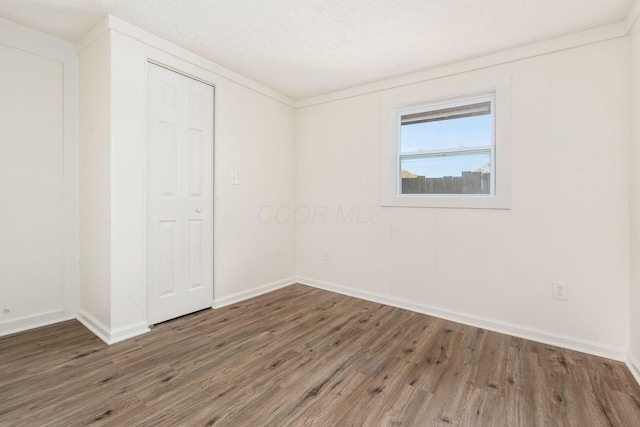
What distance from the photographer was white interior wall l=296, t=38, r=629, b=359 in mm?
2115

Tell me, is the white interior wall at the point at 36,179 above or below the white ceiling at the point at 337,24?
below

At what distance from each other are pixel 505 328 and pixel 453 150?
162 cm

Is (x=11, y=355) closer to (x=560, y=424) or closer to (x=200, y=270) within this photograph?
(x=200, y=270)

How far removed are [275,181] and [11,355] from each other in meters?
2.60

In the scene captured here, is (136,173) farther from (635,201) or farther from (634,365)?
(634,365)

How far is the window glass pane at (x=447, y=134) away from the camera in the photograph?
106 inches

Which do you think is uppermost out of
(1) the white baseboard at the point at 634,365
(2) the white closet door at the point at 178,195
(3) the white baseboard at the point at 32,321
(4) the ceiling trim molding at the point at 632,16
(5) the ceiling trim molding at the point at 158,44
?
(5) the ceiling trim molding at the point at 158,44

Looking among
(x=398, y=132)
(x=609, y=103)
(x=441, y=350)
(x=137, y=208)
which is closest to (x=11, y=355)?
(x=137, y=208)

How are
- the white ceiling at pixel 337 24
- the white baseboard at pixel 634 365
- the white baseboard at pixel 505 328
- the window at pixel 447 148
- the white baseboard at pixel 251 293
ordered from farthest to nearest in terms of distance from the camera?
the white baseboard at pixel 251 293
the window at pixel 447 148
the white baseboard at pixel 505 328
the white ceiling at pixel 337 24
the white baseboard at pixel 634 365

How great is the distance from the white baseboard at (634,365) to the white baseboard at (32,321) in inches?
166

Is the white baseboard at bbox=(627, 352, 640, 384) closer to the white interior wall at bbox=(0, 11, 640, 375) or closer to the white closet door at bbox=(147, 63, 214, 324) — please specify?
the white interior wall at bbox=(0, 11, 640, 375)

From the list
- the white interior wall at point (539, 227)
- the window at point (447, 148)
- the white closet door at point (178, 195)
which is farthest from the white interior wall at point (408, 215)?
the window at point (447, 148)

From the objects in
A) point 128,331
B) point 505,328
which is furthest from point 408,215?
point 128,331

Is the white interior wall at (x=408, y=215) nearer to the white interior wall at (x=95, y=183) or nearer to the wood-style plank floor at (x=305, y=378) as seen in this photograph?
the white interior wall at (x=95, y=183)
